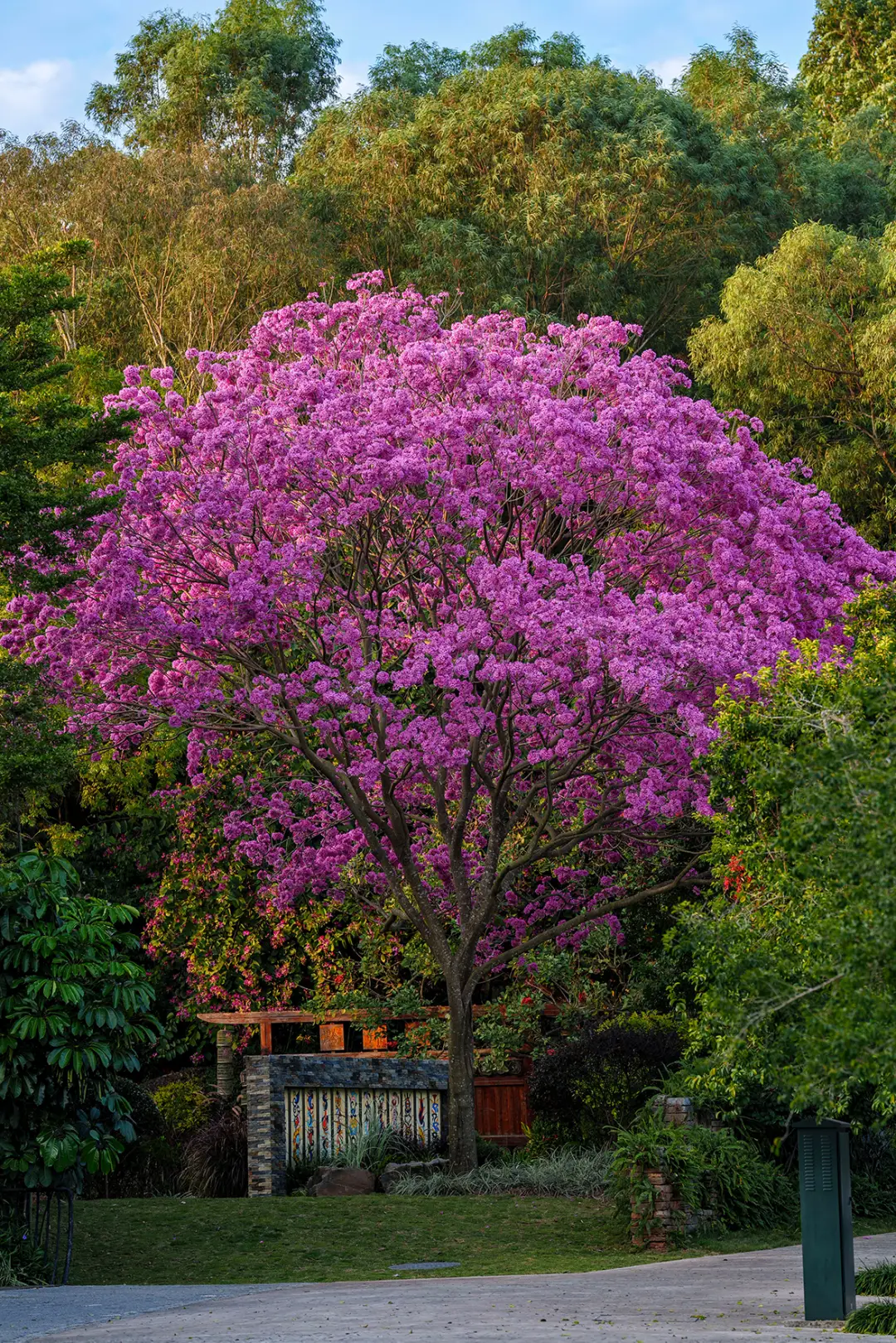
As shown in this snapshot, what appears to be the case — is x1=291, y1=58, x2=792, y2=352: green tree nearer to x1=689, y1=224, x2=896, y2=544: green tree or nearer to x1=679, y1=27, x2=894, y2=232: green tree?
x1=679, y1=27, x2=894, y2=232: green tree

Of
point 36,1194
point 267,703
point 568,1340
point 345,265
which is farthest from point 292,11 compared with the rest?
point 568,1340

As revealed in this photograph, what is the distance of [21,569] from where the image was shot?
14.4m

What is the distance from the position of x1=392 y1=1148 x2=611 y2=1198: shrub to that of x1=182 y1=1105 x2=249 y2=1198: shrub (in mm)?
1905

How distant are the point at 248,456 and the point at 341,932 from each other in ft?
22.3

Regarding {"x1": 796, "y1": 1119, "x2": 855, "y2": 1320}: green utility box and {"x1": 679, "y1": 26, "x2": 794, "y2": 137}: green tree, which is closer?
Answer: {"x1": 796, "y1": 1119, "x2": 855, "y2": 1320}: green utility box

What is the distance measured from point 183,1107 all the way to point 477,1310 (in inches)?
400

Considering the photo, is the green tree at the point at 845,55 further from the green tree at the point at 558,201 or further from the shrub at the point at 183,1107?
the shrub at the point at 183,1107

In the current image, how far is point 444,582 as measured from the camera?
51.0 feet

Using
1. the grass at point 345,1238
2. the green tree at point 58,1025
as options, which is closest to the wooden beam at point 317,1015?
the grass at point 345,1238

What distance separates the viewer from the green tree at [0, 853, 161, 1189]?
9.84 metres

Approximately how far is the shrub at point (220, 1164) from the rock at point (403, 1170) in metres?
1.45

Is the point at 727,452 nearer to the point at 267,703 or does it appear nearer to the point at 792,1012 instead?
the point at 267,703

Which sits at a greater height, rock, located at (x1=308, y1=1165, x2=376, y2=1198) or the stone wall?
the stone wall

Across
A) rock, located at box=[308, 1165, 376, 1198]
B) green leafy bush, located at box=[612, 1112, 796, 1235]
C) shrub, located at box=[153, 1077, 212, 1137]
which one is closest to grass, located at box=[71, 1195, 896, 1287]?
green leafy bush, located at box=[612, 1112, 796, 1235]
